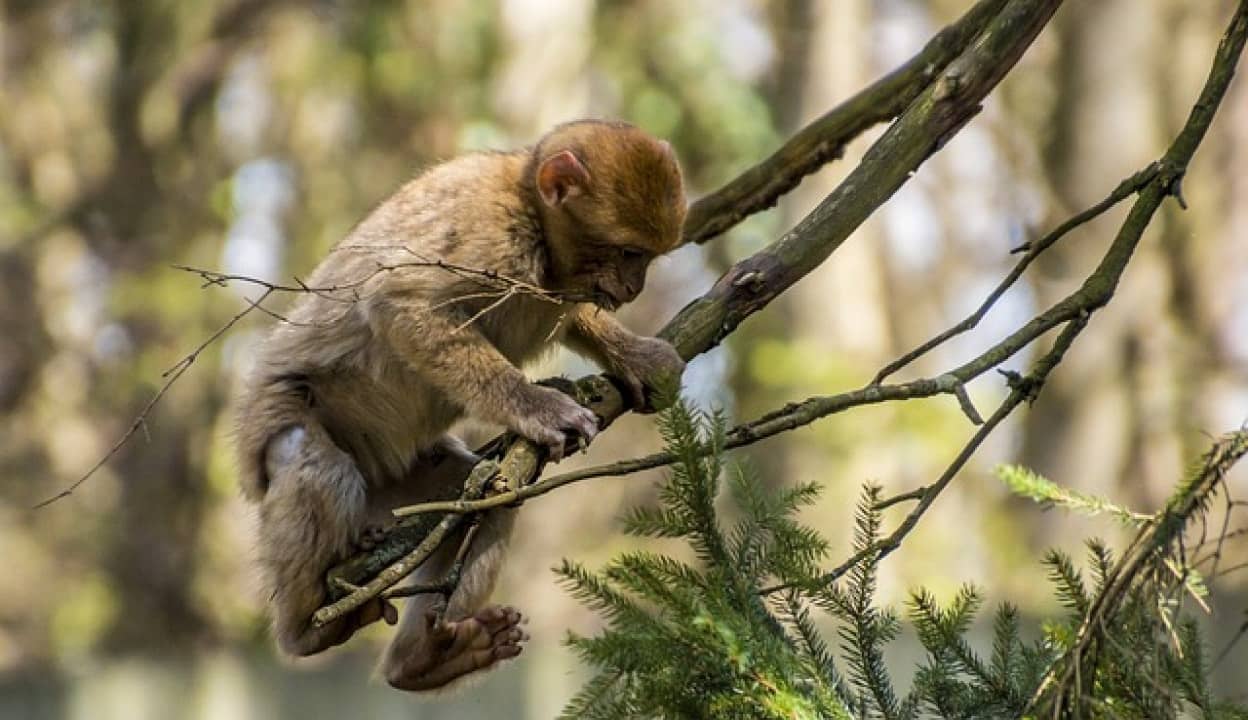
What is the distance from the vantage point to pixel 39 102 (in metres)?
18.5

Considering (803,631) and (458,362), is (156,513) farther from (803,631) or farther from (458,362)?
(803,631)

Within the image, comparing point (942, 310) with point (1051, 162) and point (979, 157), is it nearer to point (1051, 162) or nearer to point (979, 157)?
point (979, 157)

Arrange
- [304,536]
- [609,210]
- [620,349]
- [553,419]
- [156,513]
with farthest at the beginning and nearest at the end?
[156,513] < [609,210] < [620,349] < [304,536] < [553,419]

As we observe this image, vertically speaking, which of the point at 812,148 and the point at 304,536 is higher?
the point at 812,148

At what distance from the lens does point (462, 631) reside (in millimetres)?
4918

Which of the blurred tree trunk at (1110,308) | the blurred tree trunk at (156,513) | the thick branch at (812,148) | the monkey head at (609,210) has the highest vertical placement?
the blurred tree trunk at (1110,308)

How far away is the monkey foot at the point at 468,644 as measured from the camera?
194 inches

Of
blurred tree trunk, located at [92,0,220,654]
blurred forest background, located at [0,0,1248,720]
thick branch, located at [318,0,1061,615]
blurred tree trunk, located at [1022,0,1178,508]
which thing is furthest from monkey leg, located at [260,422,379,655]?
blurred tree trunk, located at [1022,0,1178,508]

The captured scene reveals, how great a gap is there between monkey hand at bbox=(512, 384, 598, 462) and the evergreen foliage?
1.03 m

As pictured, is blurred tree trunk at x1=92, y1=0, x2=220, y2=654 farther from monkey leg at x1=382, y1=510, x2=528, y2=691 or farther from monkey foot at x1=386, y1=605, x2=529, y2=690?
monkey foot at x1=386, y1=605, x2=529, y2=690

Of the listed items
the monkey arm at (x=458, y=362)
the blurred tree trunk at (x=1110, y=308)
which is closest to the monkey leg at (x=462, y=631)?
the monkey arm at (x=458, y=362)

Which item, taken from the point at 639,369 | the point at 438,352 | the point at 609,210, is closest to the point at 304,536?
the point at 438,352

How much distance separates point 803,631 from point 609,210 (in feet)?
7.51

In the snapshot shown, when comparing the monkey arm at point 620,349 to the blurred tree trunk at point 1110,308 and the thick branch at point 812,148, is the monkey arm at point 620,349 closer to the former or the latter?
the thick branch at point 812,148
